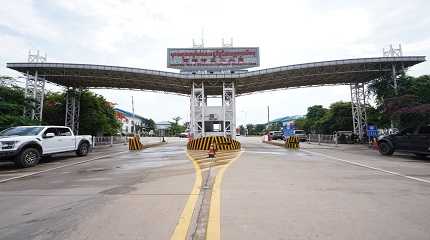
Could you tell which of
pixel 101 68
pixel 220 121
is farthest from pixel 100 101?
pixel 220 121

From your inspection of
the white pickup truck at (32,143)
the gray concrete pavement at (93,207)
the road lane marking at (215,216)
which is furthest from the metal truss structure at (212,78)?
the road lane marking at (215,216)

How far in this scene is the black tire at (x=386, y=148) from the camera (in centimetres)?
1670

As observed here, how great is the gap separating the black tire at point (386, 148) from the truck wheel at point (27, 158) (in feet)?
59.5

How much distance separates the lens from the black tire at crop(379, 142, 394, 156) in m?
16.7

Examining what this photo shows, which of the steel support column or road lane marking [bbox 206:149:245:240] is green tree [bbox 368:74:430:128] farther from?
the steel support column

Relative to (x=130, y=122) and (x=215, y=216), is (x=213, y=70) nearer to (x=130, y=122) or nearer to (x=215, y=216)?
(x=215, y=216)

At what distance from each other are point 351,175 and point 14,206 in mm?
8399

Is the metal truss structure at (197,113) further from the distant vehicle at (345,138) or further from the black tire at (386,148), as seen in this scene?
the black tire at (386,148)

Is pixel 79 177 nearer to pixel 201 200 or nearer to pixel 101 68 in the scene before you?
pixel 201 200

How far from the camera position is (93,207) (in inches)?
198

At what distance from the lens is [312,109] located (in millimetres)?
63812

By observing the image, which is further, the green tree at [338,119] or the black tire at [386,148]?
the green tree at [338,119]

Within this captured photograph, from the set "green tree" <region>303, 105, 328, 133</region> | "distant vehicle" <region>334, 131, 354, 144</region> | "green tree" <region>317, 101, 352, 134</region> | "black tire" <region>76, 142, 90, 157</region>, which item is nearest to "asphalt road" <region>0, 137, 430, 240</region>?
"black tire" <region>76, 142, 90, 157</region>

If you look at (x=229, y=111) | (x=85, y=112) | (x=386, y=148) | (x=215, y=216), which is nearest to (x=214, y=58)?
(x=229, y=111)
